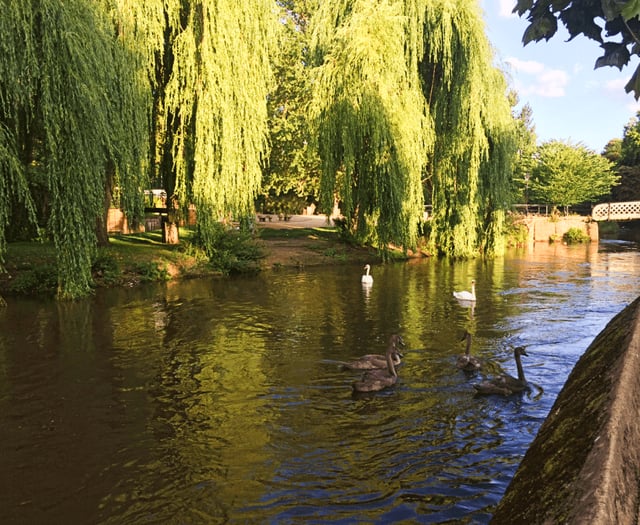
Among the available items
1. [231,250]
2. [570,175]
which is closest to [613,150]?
[570,175]

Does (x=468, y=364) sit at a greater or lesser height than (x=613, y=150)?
lesser

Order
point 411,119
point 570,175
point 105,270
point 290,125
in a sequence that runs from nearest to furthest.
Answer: point 105,270, point 411,119, point 290,125, point 570,175

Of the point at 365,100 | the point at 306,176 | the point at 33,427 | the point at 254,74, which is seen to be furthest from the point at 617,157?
the point at 33,427

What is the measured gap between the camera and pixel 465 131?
28.9m

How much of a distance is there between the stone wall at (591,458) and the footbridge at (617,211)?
56.9m

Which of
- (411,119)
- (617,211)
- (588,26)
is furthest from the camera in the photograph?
(617,211)

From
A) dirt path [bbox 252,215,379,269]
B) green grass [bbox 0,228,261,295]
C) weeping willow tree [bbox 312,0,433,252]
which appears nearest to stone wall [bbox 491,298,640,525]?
green grass [bbox 0,228,261,295]

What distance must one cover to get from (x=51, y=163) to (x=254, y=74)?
9.68m

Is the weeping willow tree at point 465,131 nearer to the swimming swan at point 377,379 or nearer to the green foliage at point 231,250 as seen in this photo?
the green foliage at point 231,250

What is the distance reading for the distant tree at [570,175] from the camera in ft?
189

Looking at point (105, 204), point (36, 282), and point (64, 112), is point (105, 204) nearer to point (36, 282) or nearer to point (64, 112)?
point (36, 282)

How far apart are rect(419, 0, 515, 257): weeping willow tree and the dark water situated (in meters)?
13.1

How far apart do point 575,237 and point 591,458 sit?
1954 inches

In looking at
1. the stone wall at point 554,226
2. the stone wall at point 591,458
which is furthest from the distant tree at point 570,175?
the stone wall at point 591,458
